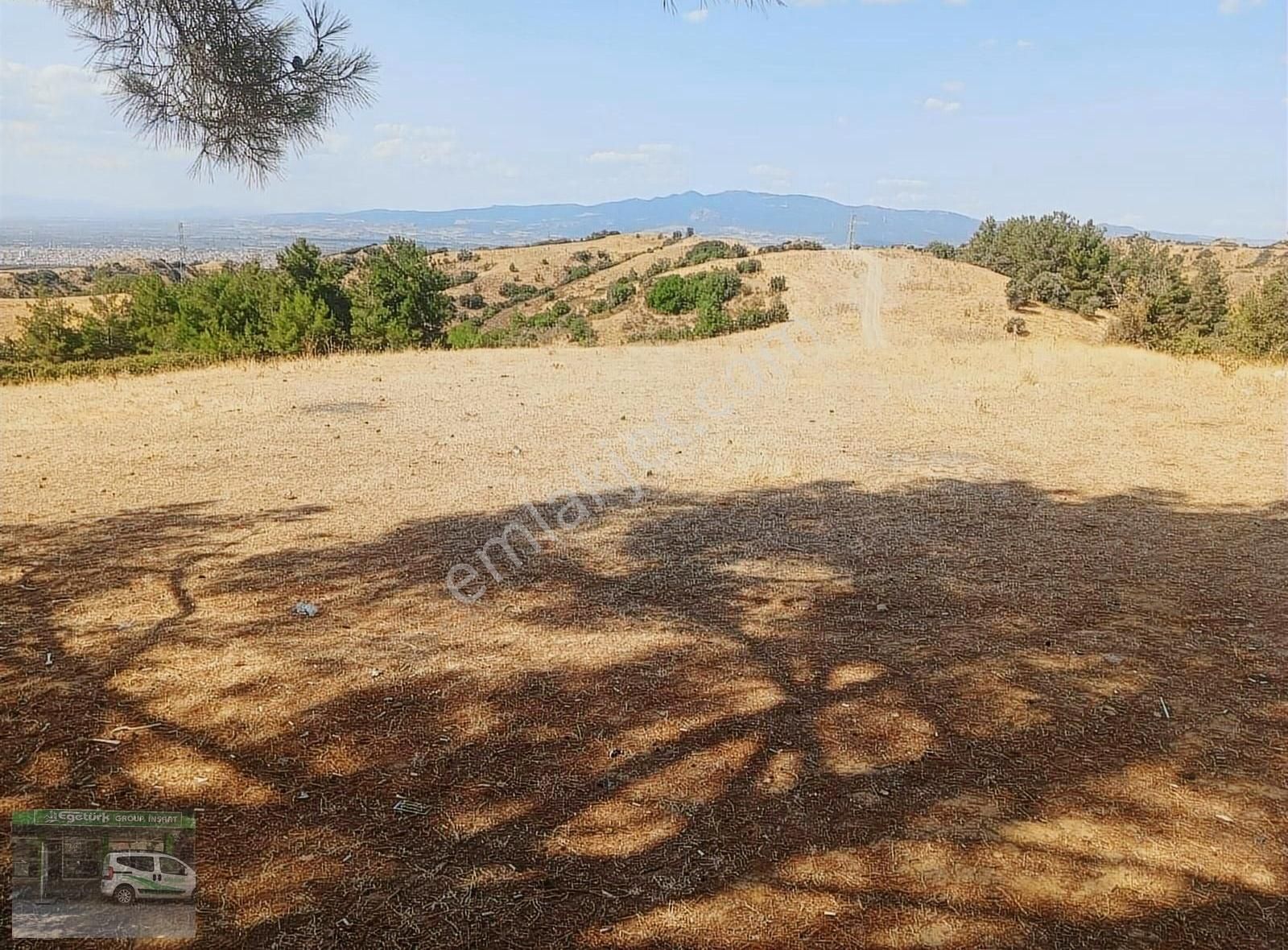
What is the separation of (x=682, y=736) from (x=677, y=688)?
43 centimetres

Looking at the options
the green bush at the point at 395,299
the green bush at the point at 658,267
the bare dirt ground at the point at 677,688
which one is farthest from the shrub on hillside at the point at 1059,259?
the bare dirt ground at the point at 677,688

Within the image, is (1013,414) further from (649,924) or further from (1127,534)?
(649,924)

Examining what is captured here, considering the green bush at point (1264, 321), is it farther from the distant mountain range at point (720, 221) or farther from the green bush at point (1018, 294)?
the distant mountain range at point (720, 221)

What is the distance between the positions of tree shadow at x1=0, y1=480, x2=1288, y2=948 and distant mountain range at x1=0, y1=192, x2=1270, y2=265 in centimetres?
384

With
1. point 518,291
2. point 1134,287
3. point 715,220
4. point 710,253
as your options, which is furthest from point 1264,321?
point 715,220

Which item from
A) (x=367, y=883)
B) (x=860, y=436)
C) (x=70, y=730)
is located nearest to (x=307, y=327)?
(x=860, y=436)

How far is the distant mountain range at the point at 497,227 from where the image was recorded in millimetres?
13531

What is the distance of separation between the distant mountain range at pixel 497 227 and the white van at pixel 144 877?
5.29 metres

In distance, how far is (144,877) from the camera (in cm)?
228

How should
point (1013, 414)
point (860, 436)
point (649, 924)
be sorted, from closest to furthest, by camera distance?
point (649, 924) < point (860, 436) < point (1013, 414)

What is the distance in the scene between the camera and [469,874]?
7.73 ft

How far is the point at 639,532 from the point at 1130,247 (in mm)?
34979

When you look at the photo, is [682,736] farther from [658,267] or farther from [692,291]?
[658,267]

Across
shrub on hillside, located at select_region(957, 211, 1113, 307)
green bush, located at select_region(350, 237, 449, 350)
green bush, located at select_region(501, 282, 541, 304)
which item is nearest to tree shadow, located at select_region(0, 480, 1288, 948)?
green bush, located at select_region(350, 237, 449, 350)
